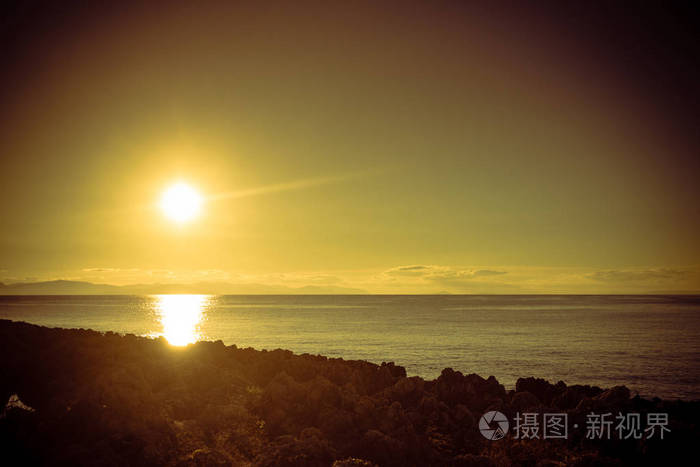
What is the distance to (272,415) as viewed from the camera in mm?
16188

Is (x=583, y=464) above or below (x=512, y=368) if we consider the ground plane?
above

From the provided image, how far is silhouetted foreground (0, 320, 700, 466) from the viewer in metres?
12.9

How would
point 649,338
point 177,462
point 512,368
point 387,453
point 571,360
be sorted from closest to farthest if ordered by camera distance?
1. point 177,462
2. point 387,453
3. point 512,368
4. point 571,360
5. point 649,338

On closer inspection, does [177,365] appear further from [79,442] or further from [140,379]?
[79,442]

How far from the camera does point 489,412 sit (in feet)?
57.9

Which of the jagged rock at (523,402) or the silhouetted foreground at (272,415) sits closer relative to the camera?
the silhouetted foreground at (272,415)

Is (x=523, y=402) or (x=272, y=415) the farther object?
(x=523, y=402)

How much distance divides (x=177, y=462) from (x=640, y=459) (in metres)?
13.8

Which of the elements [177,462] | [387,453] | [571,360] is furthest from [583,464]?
[571,360]

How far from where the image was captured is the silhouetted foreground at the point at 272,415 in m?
12.9

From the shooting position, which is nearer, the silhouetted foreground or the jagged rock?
the silhouetted foreground

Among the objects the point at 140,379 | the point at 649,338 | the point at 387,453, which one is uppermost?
the point at 140,379

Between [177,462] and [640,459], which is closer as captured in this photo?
[177,462]

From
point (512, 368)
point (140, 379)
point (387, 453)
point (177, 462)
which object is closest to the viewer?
point (177, 462)
